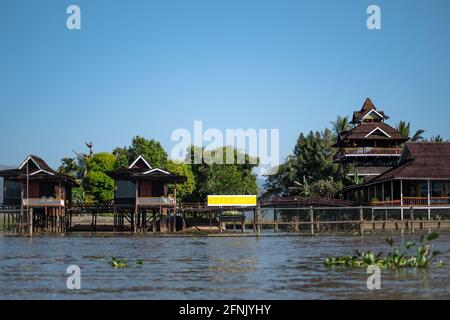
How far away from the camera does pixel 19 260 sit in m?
31.9

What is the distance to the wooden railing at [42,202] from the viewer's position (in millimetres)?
62969

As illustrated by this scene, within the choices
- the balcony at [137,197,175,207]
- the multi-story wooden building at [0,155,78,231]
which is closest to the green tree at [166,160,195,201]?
the multi-story wooden building at [0,155,78,231]

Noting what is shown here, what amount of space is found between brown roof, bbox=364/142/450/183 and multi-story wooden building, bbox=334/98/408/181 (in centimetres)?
782

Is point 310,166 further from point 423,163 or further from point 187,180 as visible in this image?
point 423,163

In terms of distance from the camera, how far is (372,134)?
77125 millimetres

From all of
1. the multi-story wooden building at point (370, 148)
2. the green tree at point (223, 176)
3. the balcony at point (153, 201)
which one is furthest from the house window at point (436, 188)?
the green tree at point (223, 176)

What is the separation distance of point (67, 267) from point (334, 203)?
43610mm

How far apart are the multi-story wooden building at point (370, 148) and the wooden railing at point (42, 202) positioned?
32.3 metres

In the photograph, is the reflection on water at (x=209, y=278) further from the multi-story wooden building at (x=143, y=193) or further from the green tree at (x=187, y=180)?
the green tree at (x=187, y=180)

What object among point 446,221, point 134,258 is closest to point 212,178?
point 446,221

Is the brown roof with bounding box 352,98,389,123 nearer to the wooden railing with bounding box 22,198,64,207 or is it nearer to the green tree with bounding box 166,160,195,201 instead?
the green tree with bounding box 166,160,195,201

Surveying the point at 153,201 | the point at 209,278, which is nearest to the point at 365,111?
the point at 153,201
